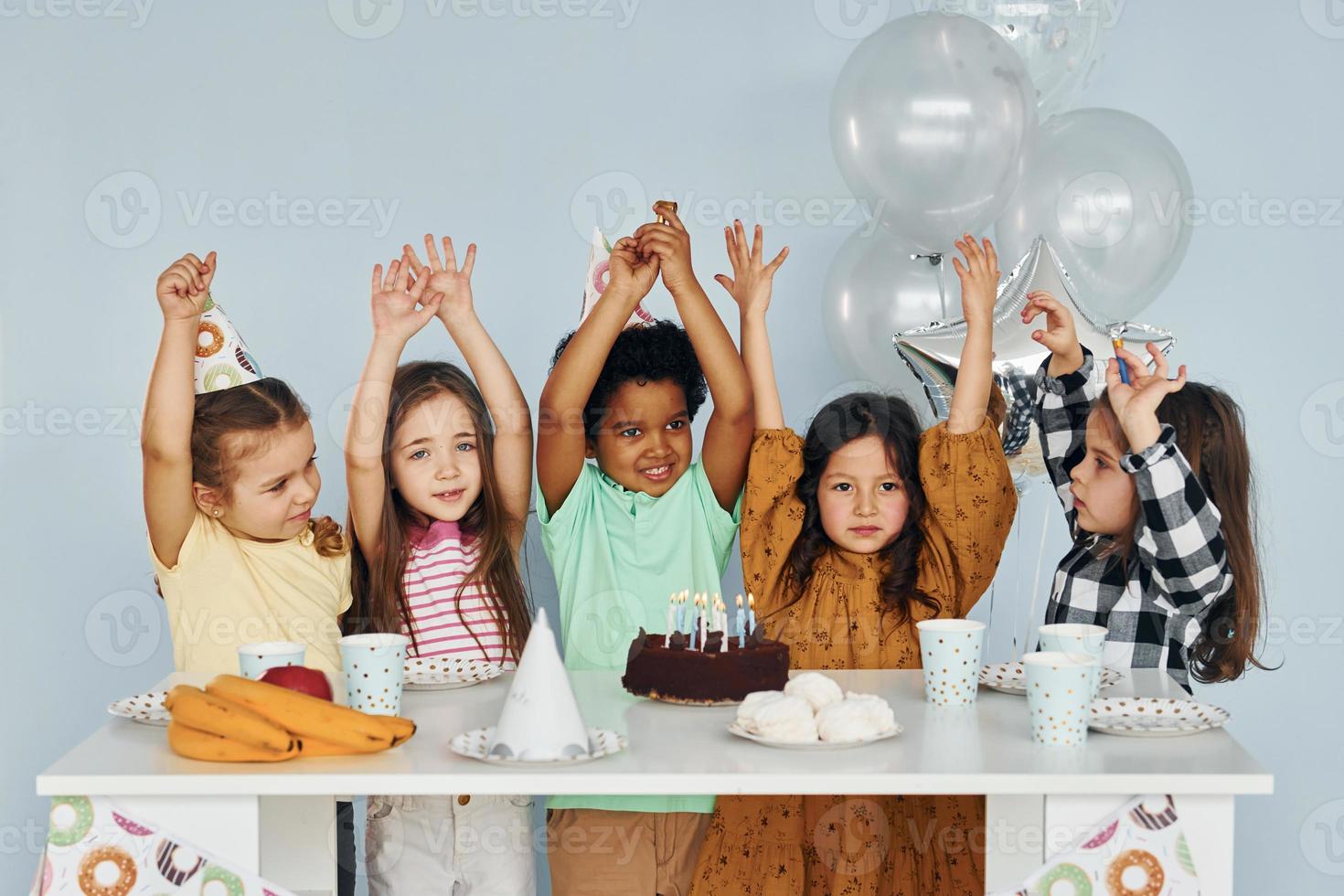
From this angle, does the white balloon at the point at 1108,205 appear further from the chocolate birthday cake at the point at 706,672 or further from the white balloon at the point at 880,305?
the chocolate birthday cake at the point at 706,672

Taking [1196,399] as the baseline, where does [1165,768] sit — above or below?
below

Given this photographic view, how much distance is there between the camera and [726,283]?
2035 mm

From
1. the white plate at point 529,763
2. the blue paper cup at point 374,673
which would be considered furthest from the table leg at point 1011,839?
the blue paper cup at point 374,673

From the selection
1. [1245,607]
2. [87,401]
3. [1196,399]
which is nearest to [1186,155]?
[1196,399]

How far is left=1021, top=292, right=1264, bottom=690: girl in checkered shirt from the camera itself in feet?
5.32

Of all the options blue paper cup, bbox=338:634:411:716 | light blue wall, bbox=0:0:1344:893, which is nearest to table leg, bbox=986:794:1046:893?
blue paper cup, bbox=338:634:411:716

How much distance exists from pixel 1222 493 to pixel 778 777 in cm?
93

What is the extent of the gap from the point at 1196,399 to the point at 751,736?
899mm

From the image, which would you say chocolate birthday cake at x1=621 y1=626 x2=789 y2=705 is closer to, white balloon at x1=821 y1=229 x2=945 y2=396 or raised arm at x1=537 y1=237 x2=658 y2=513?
raised arm at x1=537 y1=237 x2=658 y2=513

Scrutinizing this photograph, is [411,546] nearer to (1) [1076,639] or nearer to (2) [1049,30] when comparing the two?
(1) [1076,639]

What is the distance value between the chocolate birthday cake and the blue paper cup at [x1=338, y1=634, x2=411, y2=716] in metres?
0.27

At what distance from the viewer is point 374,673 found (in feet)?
4.50

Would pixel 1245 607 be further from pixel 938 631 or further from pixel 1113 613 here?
pixel 938 631

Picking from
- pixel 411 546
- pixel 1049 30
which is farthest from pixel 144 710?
pixel 1049 30
